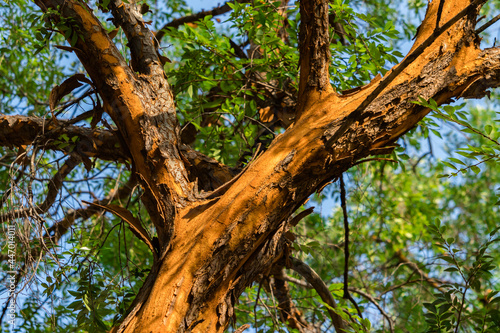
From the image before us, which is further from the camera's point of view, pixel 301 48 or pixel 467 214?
pixel 467 214

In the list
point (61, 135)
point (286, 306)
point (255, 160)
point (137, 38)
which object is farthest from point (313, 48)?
point (286, 306)

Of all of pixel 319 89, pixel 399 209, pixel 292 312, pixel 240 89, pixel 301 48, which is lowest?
pixel 292 312

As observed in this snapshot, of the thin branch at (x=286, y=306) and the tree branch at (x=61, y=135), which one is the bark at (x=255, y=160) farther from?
the thin branch at (x=286, y=306)

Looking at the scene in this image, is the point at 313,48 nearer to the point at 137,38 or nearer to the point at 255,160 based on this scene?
the point at 255,160

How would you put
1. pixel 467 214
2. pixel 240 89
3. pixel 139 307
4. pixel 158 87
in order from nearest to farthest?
pixel 139 307
pixel 158 87
pixel 240 89
pixel 467 214

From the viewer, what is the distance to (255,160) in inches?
67.7

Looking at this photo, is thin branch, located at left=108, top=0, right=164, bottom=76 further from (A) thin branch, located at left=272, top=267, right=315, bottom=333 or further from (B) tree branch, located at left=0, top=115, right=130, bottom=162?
(A) thin branch, located at left=272, top=267, right=315, bottom=333

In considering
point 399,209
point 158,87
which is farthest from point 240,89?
point 399,209

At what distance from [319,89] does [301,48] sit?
0.62 feet

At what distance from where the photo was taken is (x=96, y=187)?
4.03 metres

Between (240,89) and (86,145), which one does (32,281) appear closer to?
(86,145)

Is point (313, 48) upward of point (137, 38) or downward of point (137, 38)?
downward

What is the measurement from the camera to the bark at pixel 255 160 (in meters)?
1.49

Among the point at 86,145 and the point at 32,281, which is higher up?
the point at 86,145
